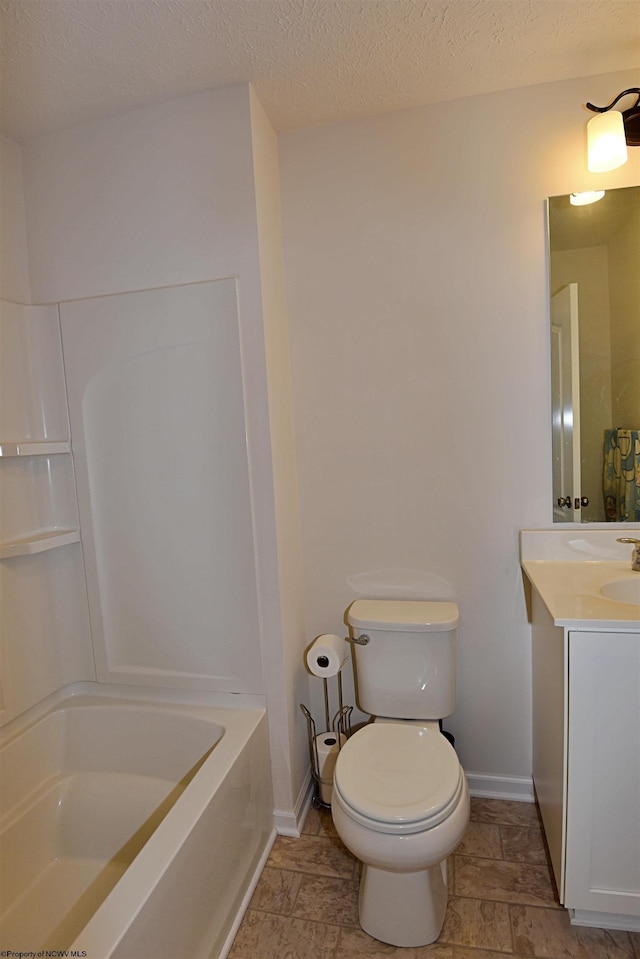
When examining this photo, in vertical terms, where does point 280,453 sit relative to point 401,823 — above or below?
above

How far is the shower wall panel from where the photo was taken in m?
1.78

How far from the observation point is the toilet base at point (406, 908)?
1458 mm

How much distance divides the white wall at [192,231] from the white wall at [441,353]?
0.19m

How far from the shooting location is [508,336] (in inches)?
72.0

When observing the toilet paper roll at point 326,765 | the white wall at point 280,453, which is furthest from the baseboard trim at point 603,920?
the white wall at point 280,453

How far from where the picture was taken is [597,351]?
1764 mm

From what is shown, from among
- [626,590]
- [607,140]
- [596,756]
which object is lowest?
[596,756]

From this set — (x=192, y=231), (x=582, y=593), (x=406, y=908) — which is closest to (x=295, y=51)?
(x=192, y=231)

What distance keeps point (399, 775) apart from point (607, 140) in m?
1.94

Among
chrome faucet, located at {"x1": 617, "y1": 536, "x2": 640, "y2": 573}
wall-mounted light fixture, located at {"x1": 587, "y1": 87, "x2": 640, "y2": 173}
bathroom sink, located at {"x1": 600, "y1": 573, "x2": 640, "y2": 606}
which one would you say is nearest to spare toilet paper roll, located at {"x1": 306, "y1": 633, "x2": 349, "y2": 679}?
bathroom sink, located at {"x1": 600, "y1": 573, "x2": 640, "y2": 606}

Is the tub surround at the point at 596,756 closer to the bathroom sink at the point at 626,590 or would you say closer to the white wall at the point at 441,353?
the bathroom sink at the point at 626,590

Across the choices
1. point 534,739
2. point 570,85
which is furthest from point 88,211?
point 534,739

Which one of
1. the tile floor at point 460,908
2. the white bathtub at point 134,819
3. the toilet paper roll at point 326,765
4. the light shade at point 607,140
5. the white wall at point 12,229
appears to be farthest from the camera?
the toilet paper roll at point 326,765

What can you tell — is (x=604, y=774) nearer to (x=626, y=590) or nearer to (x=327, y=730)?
(x=626, y=590)
